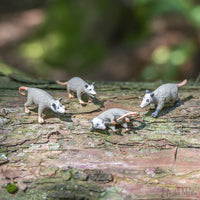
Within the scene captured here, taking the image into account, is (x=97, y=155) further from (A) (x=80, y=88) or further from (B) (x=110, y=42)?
(B) (x=110, y=42)

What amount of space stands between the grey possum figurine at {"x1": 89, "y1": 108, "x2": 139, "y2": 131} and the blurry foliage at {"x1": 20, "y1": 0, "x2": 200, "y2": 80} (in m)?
5.19

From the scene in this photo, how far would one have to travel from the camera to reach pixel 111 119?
11.7ft

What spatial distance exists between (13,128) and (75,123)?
3.32 feet

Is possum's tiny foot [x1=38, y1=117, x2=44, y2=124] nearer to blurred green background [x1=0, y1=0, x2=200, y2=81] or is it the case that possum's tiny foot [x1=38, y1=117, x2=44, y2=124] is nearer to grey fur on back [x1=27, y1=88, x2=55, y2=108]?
grey fur on back [x1=27, y1=88, x2=55, y2=108]

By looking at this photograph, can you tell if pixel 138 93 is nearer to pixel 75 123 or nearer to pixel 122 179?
pixel 75 123

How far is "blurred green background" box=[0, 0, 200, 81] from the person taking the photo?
866cm

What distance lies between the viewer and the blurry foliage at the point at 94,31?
8789mm

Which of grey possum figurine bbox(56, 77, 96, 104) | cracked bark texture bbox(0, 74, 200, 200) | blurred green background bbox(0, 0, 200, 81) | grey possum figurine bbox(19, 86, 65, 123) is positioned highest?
blurred green background bbox(0, 0, 200, 81)

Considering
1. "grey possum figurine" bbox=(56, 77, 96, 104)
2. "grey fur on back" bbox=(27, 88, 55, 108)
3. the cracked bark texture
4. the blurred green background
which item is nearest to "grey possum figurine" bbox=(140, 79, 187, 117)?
the cracked bark texture

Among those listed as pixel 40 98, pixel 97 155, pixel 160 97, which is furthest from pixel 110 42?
pixel 97 155

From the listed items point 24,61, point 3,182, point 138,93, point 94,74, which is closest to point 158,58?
point 94,74

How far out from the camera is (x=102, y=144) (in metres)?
3.47

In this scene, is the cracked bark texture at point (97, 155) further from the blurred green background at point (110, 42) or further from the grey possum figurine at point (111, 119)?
the blurred green background at point (110, 42)

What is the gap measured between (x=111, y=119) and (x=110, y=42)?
8231 mm
